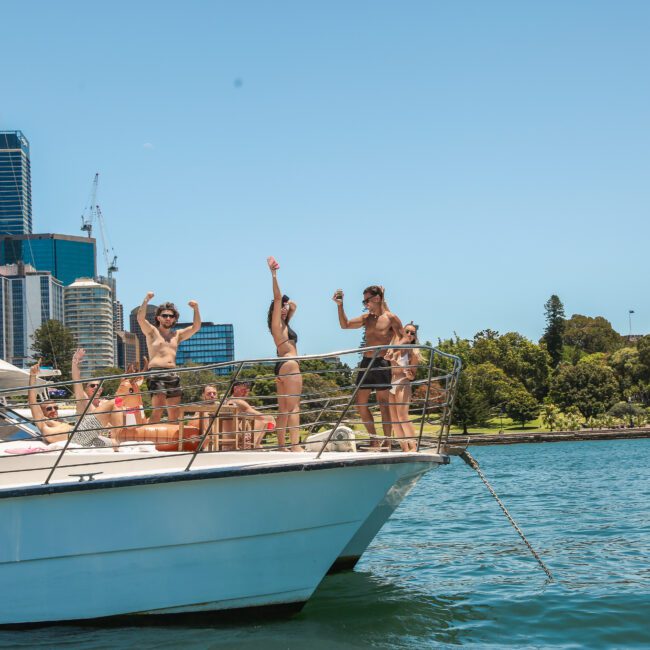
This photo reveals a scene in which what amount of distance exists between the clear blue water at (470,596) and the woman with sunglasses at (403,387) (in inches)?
64.0

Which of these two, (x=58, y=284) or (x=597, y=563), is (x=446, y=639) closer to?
(x=597, y=563)

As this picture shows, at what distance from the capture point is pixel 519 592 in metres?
9.02

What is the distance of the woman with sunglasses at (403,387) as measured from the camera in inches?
353

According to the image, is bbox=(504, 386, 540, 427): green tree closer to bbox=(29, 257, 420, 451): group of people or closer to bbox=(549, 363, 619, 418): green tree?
bbox=(549, 363, 619, 418): green tree

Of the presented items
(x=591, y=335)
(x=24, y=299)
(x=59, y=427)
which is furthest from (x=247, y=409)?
(x=24, y=299)

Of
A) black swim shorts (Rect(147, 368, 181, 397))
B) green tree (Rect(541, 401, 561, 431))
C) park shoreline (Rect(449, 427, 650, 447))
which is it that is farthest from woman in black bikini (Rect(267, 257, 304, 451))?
green tree (Rect(541, 401, 561, 431))

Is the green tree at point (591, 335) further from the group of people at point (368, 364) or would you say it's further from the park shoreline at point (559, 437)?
the group of people at point (368, 364)

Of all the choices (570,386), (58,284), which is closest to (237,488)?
(570,386)

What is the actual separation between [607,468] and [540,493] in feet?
34.9

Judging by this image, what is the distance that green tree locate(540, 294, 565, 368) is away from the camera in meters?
105

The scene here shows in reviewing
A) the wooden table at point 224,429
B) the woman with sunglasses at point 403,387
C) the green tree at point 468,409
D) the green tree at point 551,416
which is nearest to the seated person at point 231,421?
the wooden table at point 224,429

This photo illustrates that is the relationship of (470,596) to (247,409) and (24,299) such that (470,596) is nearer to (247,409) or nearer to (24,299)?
(247,409)

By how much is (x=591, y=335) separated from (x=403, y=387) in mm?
118898

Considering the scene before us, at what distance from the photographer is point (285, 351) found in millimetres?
8883
